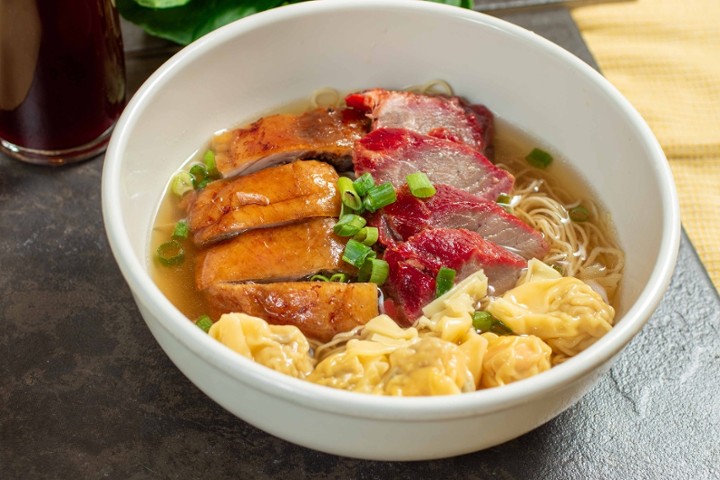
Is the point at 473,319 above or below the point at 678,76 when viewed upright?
above

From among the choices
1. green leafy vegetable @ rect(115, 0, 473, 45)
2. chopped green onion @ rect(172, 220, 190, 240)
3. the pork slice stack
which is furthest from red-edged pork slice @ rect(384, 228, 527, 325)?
green leafy vegetable @ rect(115, 0, 473, 45)

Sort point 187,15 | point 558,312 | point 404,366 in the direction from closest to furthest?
point 404,366 → point 558,312 → point 187,15

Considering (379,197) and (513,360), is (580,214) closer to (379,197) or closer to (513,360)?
(379,197)

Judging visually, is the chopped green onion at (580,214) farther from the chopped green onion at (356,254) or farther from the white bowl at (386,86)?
the chopped green onion at (356,254)

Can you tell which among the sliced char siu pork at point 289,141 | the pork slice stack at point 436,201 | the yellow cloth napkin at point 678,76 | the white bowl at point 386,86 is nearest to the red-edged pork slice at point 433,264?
the pork slice stack at point 436,201

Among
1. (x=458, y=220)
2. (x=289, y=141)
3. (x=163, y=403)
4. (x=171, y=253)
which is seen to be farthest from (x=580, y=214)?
(x=163, y=403)

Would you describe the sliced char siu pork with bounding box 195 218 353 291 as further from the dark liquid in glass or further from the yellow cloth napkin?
the yellow cloth napkin
